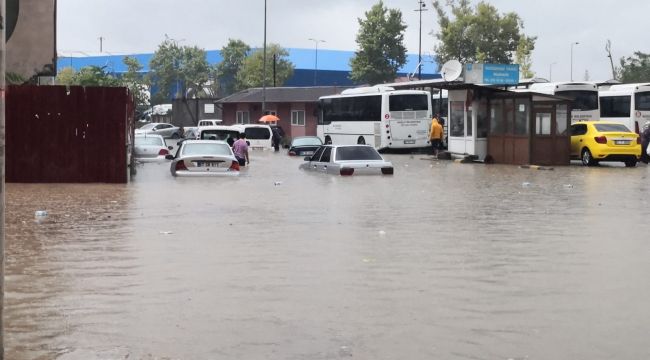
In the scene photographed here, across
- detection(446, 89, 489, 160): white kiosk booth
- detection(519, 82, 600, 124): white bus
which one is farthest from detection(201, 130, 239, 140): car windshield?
detection(519, 82, 600, 124): white bus

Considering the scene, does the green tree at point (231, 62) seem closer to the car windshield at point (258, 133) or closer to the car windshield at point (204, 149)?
the car windshield at point (258, 133)

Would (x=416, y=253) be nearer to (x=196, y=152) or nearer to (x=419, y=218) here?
(x=419, y=218)

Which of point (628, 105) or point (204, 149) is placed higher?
point (628, 105)

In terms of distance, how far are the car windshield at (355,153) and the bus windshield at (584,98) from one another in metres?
17.2

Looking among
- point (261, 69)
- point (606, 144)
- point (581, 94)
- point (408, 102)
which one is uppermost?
point (261, 69)

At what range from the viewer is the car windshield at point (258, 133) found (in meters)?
54.1

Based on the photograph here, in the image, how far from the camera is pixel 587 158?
35.8 meters

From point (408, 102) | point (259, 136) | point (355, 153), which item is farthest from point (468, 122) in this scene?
point (259, 136)

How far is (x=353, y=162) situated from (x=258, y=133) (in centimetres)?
2593

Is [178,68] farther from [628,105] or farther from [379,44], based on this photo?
[628,105]

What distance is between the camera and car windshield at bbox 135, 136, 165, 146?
122 feet

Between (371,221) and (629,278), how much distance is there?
6638mm

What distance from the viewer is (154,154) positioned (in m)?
36.5

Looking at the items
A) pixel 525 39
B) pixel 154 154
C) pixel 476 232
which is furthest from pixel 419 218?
pixel 525 39
